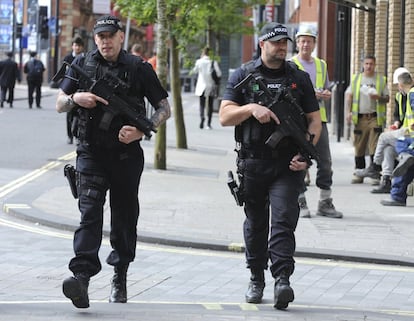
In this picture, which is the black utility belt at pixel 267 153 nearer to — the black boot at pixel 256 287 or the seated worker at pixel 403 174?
the black boot at pixel 256 287

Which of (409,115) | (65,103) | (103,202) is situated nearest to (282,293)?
(103,202)

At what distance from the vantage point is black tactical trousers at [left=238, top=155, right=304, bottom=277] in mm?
7633

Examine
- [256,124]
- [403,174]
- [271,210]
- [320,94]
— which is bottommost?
[403,174]

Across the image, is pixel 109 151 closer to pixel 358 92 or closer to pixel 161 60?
pixel 358 92

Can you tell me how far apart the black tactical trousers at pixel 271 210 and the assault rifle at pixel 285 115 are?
16 centimetres

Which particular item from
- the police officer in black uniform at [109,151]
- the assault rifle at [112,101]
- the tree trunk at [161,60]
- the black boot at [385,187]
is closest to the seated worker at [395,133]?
the black boot at [385,187]

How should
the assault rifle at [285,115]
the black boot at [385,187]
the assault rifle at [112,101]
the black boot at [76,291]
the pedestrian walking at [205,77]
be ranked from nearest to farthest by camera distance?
the black boot at [76,291]
the assault rifle at [112,101]
the assault rifle at [285,115]
the black boot at [385,187]
the pedestrian walking at [205,77]

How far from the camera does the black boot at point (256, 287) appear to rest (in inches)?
312

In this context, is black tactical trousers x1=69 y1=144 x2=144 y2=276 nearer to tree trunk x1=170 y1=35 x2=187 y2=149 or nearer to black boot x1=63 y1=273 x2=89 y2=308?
black boot x1=63 y1=273 x2=89 y2=308

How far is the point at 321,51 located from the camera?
116ft

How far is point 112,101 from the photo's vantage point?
7367 mm

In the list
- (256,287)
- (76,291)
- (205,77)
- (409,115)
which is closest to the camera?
(76,291)

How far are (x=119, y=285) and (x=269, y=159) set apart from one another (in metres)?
1.31

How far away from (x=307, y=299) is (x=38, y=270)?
2.33 m
